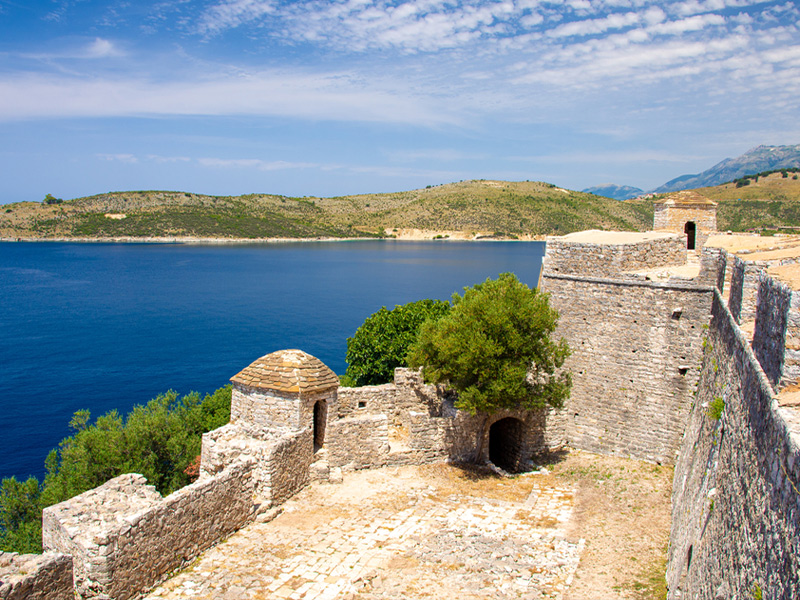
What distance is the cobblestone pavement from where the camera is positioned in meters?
8.90

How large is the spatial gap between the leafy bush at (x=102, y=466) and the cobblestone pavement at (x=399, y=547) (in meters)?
9.19

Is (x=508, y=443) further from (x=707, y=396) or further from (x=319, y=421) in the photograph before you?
(x=707, y=396)

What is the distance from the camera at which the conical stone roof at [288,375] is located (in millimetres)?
12547

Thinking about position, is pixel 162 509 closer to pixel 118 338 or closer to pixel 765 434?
pixel 765 434

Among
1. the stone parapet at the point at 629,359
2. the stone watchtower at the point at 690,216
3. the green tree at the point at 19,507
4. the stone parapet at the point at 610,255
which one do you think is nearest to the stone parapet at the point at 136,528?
the stone parapet at the point at 629,359

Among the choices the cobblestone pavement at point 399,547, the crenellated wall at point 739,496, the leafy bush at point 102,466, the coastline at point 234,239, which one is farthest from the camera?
the coastline at point 234,239

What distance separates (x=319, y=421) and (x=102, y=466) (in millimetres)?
9526

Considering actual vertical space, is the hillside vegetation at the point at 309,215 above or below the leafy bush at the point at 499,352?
above

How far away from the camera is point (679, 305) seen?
1300cm

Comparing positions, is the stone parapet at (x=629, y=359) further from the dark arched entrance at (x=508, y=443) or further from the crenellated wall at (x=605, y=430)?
the dark arched entrance at (x=508, y=443)

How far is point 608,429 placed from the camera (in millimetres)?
14297

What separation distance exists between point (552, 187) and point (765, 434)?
197483mm

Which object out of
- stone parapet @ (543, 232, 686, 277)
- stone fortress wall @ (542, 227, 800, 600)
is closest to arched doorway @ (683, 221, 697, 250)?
stone parapet @ (543, 232, 686, 277)

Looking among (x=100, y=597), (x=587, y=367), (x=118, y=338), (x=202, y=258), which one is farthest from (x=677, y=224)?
(x=202, y=258)
